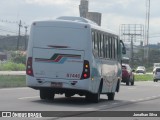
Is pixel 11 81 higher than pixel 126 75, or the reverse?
pixel 11 81

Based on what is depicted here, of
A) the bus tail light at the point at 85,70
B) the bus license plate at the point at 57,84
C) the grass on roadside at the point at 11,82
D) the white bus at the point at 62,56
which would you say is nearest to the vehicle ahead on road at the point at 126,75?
the grass on roadside at the point at 11,82

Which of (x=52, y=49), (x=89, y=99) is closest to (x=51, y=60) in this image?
(x=52, y=49)

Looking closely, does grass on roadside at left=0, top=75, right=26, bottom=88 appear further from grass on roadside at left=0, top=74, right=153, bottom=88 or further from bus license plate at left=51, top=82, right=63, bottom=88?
bus license plate at left=51, top=82, right=63, bottom=88

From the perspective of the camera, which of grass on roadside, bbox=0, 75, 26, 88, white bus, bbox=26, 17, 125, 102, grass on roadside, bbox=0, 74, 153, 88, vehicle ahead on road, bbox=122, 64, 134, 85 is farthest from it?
vehicle ahead on road, bbox=122, 64, 134, 85

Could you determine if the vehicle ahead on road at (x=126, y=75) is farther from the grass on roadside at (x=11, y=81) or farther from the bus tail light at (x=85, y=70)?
the bus tail light at (x=85, y=70)

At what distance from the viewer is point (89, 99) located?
914 inches

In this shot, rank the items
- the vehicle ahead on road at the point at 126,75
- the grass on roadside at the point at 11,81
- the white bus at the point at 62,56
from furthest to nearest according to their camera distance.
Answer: the vehicle ahead on road at the point at 126,75 < the grass on roadside at the point at 11,81 < the white bus at the point at 62,56

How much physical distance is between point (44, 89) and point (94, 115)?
5567mm

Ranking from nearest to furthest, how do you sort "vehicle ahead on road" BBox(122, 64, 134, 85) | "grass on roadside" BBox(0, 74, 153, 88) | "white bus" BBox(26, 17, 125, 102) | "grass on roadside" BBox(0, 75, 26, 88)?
1. "white bus" BBox(26, 17, 125, 102)
2. "grass on roadside" BBox(0, 75, 26, 88)
3. "grass on roadside" BBox(0, 74, 153, 88)
4. "vehicle ahead on road" BBox(122, 64, 134, 85)

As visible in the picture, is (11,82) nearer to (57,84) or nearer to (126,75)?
(126,75)

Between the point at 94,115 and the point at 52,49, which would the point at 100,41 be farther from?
the point at 94,115

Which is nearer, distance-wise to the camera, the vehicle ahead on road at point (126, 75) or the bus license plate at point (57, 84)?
the bus license plate at point (57, 84)

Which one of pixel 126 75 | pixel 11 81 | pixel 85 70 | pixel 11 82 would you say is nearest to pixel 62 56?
pixel 85 70

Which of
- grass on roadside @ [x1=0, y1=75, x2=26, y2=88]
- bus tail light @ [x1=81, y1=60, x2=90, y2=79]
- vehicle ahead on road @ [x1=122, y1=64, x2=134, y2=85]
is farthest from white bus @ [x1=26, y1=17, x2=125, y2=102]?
vehicle ahead on road @ [x1=122, y1=64, x2=134, y2=85]
